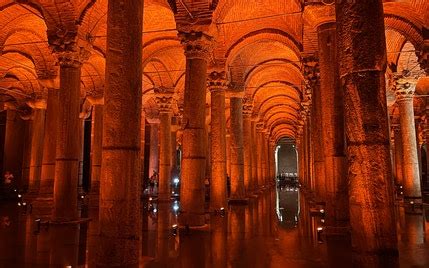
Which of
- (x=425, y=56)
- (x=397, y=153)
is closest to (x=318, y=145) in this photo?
(x=425, y=56)

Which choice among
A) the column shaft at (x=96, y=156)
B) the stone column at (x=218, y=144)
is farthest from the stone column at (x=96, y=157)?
the stone column at (x=218, y=144)

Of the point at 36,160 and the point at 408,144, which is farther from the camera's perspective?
the point at 36,160

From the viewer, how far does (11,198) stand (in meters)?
20.7

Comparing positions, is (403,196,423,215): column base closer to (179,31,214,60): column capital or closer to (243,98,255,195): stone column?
(243,98,255,195): stone column

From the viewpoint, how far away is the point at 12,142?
73.2 feet

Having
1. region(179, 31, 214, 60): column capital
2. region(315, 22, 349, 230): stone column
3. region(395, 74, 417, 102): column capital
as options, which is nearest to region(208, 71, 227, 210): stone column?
Answer: region(179, 31, 214, 60): column capital

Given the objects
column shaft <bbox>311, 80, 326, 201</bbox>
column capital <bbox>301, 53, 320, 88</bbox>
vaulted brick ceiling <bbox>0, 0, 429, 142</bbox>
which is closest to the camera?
vaulted brick ceiling <bbox>0, 0, 429, 142</bbox>

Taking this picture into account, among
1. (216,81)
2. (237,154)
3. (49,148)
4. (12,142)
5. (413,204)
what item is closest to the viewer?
(49,148)

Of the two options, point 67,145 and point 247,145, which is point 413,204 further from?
point 67,145

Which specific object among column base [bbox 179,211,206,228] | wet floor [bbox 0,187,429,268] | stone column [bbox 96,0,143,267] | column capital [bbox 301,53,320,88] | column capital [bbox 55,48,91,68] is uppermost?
column capital [bbox 301,53,320,88]

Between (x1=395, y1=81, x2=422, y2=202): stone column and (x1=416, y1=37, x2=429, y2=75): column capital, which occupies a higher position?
(x1=416, y1=37, x2=429, y2=75): column capital

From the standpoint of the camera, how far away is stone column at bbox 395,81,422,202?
15125 mm

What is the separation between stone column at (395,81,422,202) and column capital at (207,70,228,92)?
7961mm

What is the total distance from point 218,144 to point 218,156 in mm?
404
